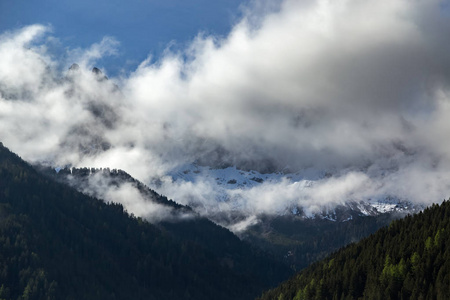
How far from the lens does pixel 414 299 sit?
199 meters

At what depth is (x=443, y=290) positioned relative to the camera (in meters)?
190

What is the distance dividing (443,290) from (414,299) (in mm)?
11753
